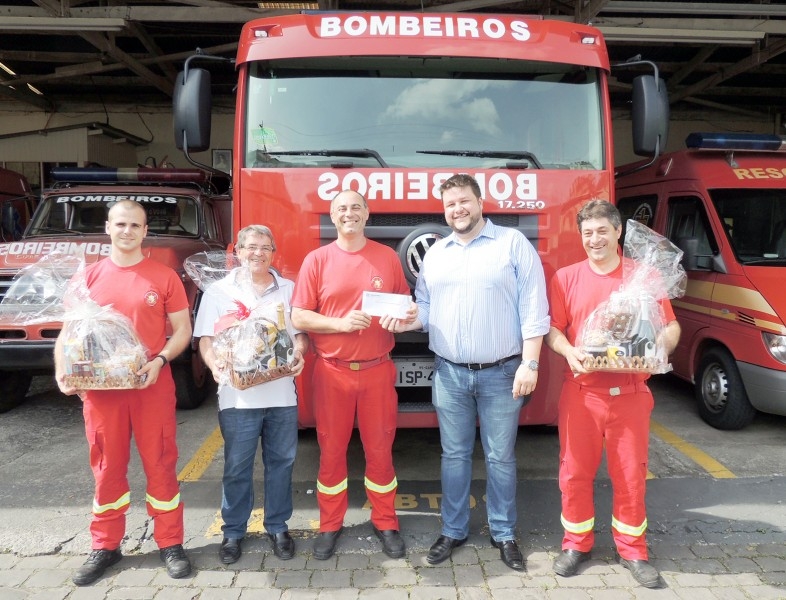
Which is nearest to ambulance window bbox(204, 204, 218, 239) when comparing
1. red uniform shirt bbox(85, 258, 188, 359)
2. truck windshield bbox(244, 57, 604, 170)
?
truck windshield bbox(244, 57, 604, 170)

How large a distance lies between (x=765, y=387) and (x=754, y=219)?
1.65m

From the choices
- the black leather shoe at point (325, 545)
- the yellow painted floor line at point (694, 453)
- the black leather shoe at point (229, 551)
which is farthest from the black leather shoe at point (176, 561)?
the yellow painted floor line at point (694, 453)

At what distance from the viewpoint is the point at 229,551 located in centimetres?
318

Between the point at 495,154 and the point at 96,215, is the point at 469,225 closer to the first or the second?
the point at 495,154

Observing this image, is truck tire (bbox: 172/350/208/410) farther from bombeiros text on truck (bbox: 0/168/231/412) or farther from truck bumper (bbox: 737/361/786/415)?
truck bumper (bbox: 737/361/786/415)

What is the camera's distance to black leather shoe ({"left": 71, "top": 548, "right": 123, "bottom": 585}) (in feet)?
Result: 9.81

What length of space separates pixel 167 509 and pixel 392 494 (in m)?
1.17

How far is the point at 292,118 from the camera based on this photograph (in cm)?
373

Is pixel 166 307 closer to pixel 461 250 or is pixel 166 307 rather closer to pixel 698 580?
pixel 461 250

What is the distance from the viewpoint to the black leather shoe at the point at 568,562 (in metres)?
3.05

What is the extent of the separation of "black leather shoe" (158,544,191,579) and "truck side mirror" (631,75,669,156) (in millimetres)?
3612

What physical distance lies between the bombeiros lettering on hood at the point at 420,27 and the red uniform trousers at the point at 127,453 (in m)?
2.30

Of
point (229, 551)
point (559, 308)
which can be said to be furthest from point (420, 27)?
point (229, 551)

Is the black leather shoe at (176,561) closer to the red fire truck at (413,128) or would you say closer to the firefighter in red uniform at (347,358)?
the firefighter in red uniform at (347,358)
